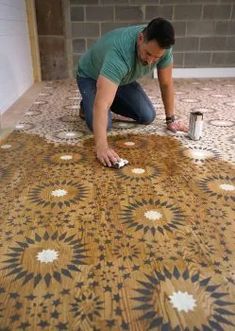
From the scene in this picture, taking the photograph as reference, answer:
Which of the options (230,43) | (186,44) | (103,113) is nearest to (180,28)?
(186,44)

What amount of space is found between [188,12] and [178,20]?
138 millimetres

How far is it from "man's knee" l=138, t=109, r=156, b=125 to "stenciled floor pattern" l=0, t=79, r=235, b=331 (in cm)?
24

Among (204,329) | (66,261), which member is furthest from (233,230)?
(66,261)

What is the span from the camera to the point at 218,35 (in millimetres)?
3773

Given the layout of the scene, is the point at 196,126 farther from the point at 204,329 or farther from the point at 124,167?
the point at 204,329

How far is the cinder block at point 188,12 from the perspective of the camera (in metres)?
3.61

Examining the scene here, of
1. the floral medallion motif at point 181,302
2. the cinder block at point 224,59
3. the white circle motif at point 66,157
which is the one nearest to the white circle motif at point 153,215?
the floral medallion motif at point 181,302

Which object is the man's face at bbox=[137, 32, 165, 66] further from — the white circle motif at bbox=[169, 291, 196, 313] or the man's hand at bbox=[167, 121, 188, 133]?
the white circle motif at bbox=[169, 291, 196, 313]

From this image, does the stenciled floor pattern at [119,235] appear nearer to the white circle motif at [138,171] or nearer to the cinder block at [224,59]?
the white circle motif at [138,171]

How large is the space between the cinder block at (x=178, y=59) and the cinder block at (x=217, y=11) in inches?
19.7

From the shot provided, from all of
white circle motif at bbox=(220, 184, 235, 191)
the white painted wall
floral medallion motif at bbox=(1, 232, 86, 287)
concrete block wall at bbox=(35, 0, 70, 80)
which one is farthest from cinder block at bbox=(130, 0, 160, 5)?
floral medallion motif at bbox=(1, 232, 86, 287)

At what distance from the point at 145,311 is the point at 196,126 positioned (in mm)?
1242

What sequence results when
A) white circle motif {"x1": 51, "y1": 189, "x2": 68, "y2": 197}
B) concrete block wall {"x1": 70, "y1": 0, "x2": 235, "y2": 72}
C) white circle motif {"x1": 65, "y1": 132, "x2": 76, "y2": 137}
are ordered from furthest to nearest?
concrete block wall {"x1": 70, "y1": 0, "x2": 235, "y2": 72}
white circle motif {"x1": 65, "y1": 132, "x2": 76, "y2": 137}
white circle motif {"x1": 51, "y1": 189, "x2": 68, "y2": 197}

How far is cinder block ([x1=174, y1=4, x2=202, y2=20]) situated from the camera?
3.61 metres
